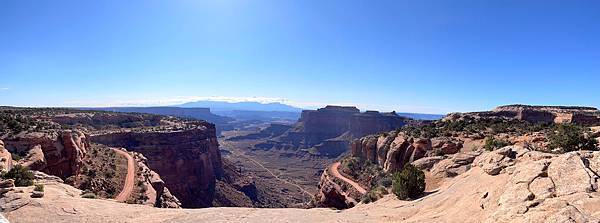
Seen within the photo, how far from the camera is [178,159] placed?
66.5 m

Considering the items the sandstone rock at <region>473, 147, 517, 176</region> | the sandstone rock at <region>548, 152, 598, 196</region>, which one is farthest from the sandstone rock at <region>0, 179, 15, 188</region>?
the sandstone rock at <region>473, 147, 517, 176</region>

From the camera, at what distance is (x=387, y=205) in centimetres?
1977

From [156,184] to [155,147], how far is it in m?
25.3

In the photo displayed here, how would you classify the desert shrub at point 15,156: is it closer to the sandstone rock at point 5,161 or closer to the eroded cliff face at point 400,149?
the sandstone rock at point 5,161

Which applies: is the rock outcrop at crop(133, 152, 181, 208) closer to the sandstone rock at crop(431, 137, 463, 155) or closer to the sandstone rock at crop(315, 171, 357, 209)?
the sandstone rock at crop(315, 171, 357, 209)

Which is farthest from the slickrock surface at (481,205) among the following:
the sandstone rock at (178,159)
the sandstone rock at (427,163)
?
the sandstone rock at (178,159)

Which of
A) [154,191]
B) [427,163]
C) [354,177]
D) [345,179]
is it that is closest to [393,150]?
[345,179]

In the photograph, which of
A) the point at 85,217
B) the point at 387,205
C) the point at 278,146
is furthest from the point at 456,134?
the point at 278,146

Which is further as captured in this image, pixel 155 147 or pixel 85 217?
pixel 155 147

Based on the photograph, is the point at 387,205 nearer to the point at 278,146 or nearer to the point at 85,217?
the point at 85,217

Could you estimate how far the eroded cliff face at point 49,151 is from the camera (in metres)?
28.9

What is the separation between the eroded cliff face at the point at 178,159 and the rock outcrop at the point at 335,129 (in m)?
87.4

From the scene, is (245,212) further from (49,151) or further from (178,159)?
(178,159)

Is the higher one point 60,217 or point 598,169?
point 598,169
